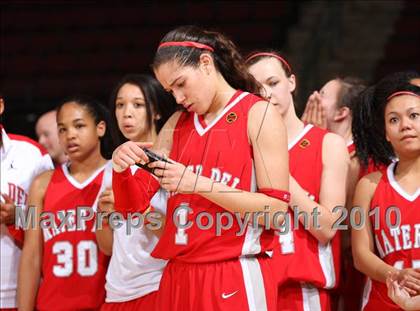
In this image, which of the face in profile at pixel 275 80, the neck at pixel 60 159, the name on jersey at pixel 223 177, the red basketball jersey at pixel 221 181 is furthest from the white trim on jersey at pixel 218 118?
the neck at pixel 60 159

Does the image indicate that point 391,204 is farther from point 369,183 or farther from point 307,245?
point 307,245

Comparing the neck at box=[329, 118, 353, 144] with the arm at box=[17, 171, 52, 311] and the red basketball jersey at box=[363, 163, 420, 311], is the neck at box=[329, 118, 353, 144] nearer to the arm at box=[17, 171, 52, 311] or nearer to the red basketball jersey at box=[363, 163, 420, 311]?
the red basketball jersey at box=[363, 163, 420, 311]

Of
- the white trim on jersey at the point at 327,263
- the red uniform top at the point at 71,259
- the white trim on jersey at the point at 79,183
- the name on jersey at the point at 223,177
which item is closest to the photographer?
the name on jersey at the point at 223,177

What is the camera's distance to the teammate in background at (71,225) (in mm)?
3330

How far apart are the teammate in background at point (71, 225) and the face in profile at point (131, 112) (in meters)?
0.23

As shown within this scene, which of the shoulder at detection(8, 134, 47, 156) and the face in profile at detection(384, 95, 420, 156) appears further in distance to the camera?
the shoulder at detection(8, 134, 47, 156)

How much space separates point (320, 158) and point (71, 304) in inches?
47.2

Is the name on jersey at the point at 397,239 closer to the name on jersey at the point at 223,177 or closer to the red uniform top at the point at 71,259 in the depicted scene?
the name on jersey at the point at 223,177

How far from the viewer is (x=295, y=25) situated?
272 inches

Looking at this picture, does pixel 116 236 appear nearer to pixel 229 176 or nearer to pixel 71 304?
pixel 71 304

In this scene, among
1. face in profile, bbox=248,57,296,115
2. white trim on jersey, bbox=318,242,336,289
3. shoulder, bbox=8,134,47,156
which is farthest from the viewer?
shoulder, bbox=8,134,47,156

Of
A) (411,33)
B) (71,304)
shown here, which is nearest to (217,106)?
(71,304)

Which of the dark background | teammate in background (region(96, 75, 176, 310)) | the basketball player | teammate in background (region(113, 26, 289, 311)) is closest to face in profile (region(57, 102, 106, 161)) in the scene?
teammate in background (region(96, 75, 176, 310))

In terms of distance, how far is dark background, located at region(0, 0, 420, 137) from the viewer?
22.3 ft
